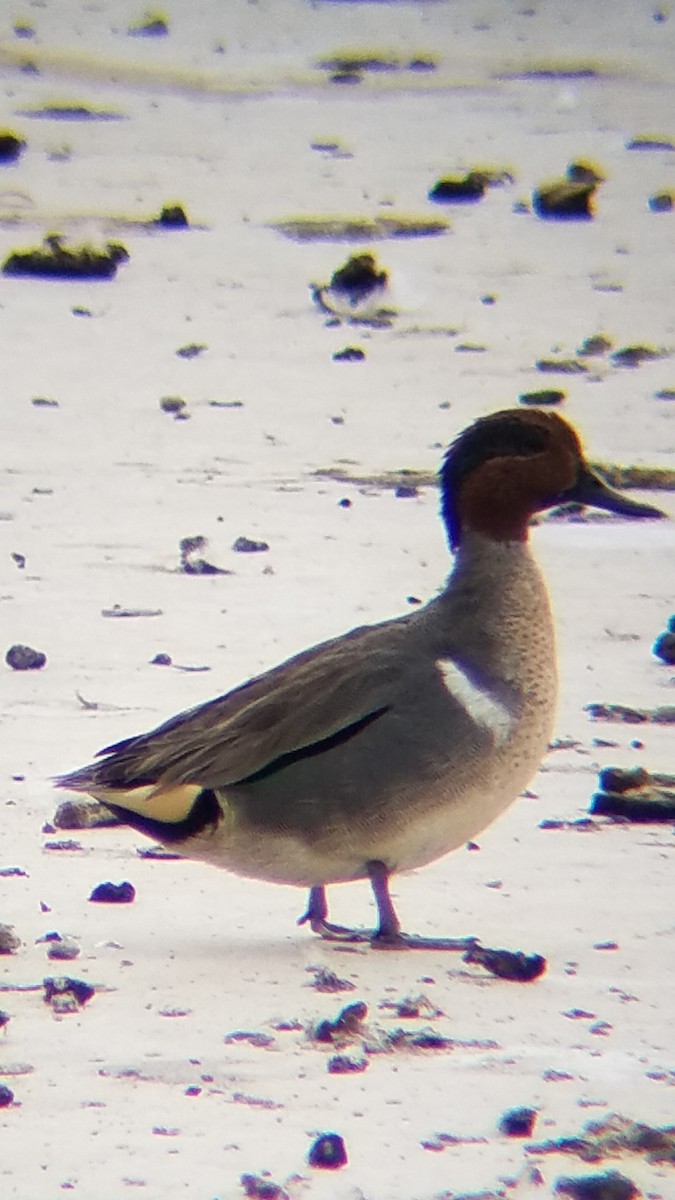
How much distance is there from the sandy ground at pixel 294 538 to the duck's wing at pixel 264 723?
0.29 meters

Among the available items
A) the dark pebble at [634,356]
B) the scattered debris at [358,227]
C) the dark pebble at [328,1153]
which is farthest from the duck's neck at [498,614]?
the scattered debris at [358,227]

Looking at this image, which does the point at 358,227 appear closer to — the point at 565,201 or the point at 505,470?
the point at 565,201

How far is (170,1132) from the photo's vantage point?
4.25 m

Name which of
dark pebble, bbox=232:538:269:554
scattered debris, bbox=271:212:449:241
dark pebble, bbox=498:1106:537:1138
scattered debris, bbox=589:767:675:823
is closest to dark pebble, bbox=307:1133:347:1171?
Answer: dark pebble, bbox=498:1106:537:1138

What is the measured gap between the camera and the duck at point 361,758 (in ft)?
18.2

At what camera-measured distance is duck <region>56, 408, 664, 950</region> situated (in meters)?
5.54

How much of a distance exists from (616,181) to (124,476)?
6.66 meters

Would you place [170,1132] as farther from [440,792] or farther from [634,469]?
[634,469]

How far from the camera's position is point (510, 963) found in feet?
17.2

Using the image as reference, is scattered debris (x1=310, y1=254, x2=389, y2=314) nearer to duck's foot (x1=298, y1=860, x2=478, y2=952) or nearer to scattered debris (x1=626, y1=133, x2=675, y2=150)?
scattered debris (x1=626, y1=133, x2=675, y2=150)

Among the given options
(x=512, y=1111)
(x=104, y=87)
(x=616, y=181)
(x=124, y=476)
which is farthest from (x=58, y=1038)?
(x=104, y=87)

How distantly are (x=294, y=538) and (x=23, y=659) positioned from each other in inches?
68.9

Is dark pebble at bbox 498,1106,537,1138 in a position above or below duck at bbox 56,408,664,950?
below

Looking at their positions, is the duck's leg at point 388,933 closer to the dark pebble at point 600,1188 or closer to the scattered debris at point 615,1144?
the scattered debris at point 615,1144
